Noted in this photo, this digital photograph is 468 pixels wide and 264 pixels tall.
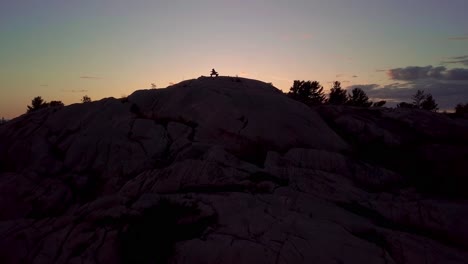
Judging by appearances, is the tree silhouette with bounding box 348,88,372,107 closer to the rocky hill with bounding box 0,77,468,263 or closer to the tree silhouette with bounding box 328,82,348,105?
the tree silhouette with bounding box 328,82,348,105

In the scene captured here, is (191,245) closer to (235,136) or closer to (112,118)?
(235,136)

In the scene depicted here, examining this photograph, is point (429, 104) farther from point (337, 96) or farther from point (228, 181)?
point (228, 181)

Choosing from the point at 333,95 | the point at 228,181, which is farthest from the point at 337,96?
the point at 228,181

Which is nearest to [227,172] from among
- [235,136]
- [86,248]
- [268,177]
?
[268,177]

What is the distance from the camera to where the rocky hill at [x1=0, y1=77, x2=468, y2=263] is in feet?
29.5

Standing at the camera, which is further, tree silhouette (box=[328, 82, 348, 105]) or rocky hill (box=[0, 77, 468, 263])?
tree silhouette (box=[328, 82, 348, 105])

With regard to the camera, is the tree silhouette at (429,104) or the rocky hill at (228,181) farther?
the tree silhouette at (429,104)

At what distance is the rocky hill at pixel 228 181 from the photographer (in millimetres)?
8977

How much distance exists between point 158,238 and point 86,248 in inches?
88.9

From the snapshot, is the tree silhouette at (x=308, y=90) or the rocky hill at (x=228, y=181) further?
the tree silhouette at (x=308, y=90)

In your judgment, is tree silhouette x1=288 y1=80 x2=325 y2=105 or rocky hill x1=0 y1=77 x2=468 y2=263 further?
tree silhouette x1=288 y1=80 x2=325 y2=105

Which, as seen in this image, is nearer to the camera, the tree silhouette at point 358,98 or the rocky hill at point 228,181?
the rocky hill at point 228,181

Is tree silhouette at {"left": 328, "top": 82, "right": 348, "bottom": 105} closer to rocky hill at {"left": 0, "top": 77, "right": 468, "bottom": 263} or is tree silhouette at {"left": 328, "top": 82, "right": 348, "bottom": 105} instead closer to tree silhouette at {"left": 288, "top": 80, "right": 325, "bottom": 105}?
tree silhouette at {"left": 288, "top": 80, "right": 325, "bottom": 105}

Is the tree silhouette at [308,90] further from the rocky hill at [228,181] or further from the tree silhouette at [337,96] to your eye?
the rocky hill at [228,181]
